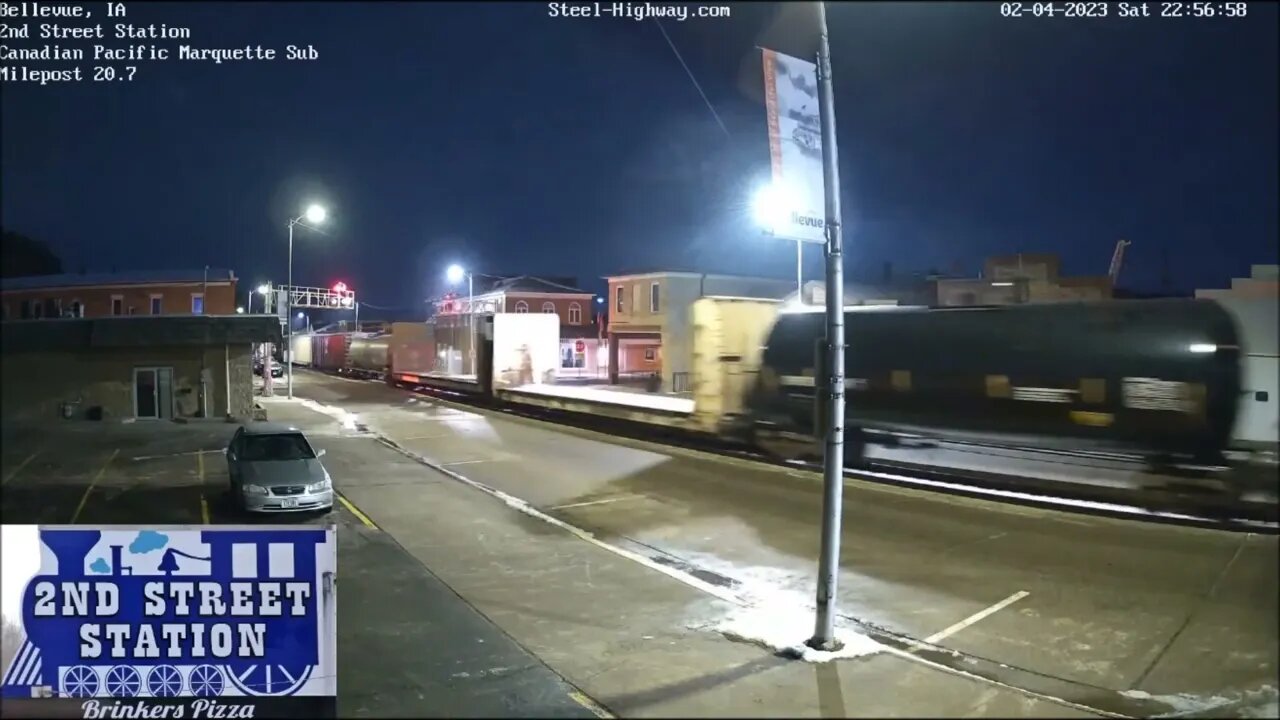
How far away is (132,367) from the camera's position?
15.4 meters

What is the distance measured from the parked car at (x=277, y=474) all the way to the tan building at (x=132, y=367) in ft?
9.96

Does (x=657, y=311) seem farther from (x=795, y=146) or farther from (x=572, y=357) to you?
(x=795, y=146)

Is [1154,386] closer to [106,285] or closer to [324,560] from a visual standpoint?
[324,560]

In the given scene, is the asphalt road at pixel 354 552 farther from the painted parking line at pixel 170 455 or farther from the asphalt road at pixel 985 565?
the asphalt road at pixel 985 565

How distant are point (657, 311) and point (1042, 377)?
29.3 meters

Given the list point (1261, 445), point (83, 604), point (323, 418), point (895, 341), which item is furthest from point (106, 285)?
point (1261, 445)

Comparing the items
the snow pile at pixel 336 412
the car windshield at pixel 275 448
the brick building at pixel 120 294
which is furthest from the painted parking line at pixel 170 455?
the snow pile at pixel 336 412

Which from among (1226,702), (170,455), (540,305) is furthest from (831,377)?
(540,305)

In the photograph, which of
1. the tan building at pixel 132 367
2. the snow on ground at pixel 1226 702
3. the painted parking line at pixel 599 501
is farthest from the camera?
the painted parking line at pixel 599 501

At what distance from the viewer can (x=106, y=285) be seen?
43.1ft

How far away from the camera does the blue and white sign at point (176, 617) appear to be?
510 centimetres

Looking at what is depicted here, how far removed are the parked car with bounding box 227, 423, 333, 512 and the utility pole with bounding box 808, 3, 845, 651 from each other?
7230 millimetres

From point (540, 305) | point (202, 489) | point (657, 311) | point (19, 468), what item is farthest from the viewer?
point (540, 305)

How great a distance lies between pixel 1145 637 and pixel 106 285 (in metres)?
14.8
